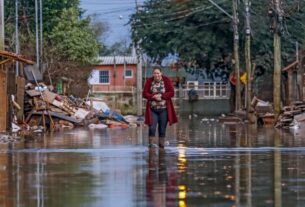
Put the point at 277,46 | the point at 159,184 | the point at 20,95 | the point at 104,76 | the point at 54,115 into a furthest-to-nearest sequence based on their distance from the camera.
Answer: the point at 104,76 < the point at 277,46 < the point at 54,115 < the point at 20,95 < the point at 159,184

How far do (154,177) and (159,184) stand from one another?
42.2 inches

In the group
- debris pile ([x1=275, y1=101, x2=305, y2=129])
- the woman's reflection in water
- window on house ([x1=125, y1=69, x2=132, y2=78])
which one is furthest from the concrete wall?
the woman's reflection in water

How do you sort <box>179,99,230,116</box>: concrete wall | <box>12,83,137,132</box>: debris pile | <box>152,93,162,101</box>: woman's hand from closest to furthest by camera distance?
<box>152,93,162,101</box>: woman's hand → <box>12,83,137,132</box>: debris pile → <box>179,99,230,116</box>: concrete wall

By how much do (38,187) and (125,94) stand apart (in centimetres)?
7002

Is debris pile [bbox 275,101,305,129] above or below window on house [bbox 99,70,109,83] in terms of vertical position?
below

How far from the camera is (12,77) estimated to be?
3441 centimetres

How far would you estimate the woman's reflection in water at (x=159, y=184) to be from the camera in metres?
11.0

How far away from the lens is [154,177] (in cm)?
1383

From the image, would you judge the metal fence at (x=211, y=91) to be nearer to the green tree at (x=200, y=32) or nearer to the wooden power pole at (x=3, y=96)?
the green tree at (x=200, y=32)

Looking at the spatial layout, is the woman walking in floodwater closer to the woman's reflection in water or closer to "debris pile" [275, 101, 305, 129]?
the woman's reflection in water

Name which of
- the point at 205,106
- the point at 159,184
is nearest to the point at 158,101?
the point at 159,184

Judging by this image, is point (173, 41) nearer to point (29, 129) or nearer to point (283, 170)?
point (29, 129)

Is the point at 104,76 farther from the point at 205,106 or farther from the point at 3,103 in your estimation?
the point at 3,103

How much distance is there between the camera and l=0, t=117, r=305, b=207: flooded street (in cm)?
1103
